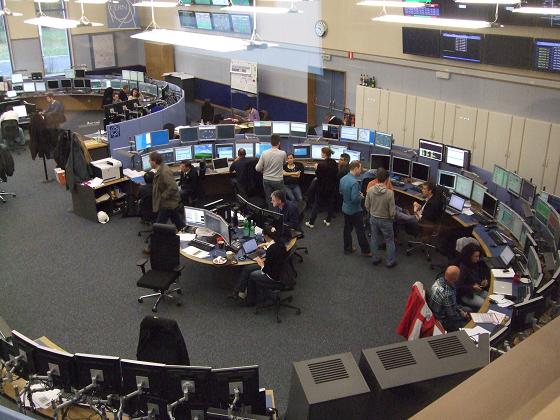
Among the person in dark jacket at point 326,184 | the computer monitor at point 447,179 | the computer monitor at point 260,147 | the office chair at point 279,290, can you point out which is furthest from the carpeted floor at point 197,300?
the computer monitor at point 260,147

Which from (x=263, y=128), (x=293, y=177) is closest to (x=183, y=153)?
(x=263, y=128)

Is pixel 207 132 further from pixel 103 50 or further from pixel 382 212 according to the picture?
pixel 103 50

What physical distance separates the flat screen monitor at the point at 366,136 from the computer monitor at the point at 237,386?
19.8 ft

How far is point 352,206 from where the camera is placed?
282 inches

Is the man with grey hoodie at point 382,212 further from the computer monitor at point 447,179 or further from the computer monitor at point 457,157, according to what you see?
the computer monitor at point 457,157

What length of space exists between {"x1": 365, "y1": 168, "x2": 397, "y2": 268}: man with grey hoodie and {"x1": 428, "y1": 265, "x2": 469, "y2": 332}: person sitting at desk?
1996 mm

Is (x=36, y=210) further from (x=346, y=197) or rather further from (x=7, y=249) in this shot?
(x=346, y=197)

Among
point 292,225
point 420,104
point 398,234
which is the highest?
point 420,104

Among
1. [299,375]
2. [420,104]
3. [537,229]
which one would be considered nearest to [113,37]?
[420,104]

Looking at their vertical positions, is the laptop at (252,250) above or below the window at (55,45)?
below

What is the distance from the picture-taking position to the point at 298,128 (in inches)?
380

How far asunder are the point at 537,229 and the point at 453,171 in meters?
1.95

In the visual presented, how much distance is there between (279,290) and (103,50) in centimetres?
1344

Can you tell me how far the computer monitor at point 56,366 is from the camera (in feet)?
12.5
